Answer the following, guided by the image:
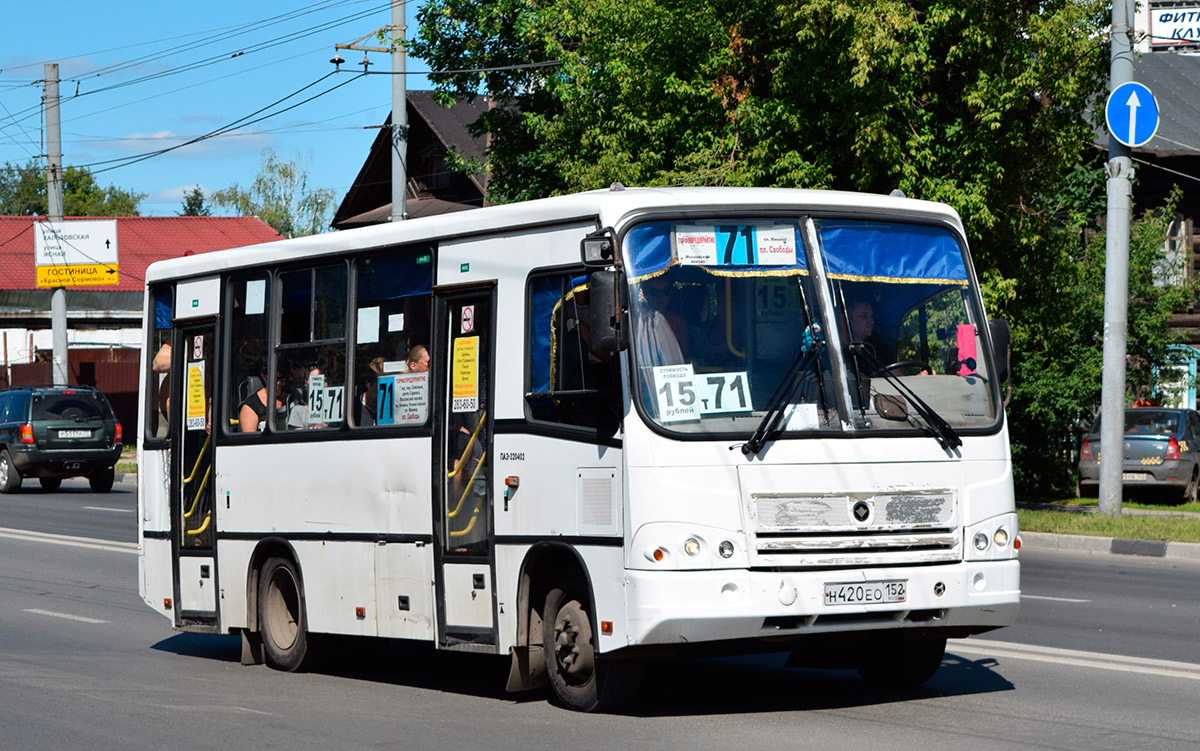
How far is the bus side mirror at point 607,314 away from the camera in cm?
→ 791

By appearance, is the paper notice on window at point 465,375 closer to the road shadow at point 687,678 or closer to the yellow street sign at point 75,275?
the road shadow at point 687,678

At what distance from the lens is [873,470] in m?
8.13

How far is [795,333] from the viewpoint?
827 cm

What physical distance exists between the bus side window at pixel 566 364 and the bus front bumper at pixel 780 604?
855 mm

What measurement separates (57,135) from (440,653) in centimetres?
3262

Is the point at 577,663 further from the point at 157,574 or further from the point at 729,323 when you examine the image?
the point at 157,574

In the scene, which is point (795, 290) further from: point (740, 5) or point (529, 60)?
point (529, 60)

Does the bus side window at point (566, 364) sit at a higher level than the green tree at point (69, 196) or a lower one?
lower

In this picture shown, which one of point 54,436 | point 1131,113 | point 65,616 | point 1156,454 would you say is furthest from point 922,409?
point 54,436

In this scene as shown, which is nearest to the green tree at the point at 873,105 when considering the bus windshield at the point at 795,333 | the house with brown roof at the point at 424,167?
the bus windshield at the point at 795,333

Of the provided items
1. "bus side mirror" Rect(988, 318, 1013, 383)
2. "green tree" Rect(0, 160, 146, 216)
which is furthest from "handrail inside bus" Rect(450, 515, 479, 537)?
"green tree" Rect(0, 160, 146, 216)

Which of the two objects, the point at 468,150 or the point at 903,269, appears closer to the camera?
the point at 903,269

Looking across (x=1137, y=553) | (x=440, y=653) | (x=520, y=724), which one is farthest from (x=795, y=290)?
(x=1137, y=553)

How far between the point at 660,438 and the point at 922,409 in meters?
1.45
